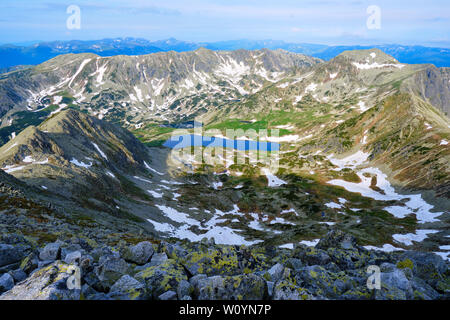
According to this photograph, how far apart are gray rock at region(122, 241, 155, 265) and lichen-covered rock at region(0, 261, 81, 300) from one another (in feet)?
16.3

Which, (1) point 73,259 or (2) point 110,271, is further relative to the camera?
(1) point 73,259

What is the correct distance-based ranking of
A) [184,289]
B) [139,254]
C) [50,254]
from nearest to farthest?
[184,289] < [50,254] < [139,254]

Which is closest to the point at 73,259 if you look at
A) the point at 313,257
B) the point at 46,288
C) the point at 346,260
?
the point at 46,288

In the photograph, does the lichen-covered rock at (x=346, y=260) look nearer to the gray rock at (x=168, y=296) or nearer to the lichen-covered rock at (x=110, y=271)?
the gray rock at (x=168, y=296)

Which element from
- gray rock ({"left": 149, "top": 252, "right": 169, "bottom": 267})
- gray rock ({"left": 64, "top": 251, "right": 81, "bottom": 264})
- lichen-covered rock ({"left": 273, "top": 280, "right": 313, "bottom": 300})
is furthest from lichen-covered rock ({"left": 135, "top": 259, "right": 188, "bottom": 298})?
lichen-covered rock ({"left": 273, "top": 280, "right": 313, "bottom": 300})

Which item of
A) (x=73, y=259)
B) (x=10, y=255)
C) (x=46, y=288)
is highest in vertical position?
(x=46, y=288)

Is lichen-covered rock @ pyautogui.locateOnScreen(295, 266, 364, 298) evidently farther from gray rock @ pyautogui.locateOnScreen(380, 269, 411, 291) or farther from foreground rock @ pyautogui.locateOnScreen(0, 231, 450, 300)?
gray rock @ pyautogui.locateOnScreen(380, 269, 411, 291)

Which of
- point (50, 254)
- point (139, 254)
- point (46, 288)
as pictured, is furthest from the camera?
point (139, 254)

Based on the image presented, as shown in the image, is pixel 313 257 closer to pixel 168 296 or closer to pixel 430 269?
pixel 430 269

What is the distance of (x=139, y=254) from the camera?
52.9ft

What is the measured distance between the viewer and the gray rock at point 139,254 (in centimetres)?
1584

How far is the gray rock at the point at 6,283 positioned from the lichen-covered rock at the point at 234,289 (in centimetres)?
809

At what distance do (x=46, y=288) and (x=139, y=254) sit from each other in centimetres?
636
